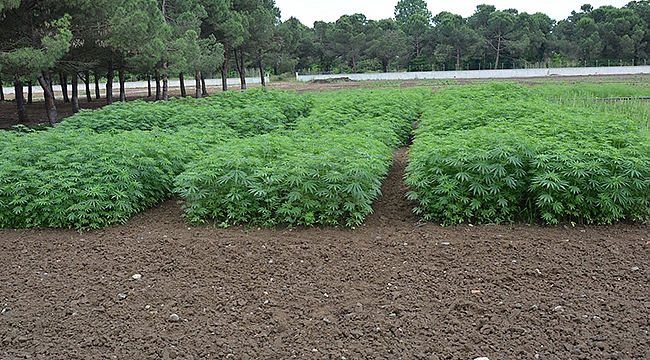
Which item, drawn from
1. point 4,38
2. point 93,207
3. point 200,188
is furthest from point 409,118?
point 4,38

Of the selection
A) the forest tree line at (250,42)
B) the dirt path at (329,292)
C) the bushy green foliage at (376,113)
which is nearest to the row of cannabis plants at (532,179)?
the dirt path at (329,292)

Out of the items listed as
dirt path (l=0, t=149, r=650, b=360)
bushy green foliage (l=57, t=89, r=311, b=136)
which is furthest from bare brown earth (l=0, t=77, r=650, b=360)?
bushy green foliage (l=57, t=89, r=311, b=136)

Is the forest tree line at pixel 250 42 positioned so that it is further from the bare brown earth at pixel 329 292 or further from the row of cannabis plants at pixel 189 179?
the bare brown earth at pixel 329 292

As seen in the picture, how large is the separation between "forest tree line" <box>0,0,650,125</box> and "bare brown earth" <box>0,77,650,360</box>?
368 inches

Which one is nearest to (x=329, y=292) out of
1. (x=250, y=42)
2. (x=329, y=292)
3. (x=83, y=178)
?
(x=329, y=292)

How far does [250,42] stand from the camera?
1326 inches

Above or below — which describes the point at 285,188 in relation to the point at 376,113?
below

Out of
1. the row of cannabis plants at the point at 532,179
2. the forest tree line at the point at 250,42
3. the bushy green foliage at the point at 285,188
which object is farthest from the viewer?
the forest tree line at the point at 250,42

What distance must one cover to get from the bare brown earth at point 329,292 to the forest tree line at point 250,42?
9357mm

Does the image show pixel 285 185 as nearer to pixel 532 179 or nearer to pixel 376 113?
pixel 532 179

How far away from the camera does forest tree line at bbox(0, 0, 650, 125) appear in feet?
45.1

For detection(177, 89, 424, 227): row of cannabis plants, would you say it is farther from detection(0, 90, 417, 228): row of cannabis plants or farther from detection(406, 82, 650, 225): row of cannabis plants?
detection(406, 82, 650, 225): row of cannabis plants

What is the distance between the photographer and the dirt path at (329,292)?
3189 mm

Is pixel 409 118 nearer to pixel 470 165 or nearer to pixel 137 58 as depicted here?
pixel 470 165
